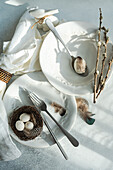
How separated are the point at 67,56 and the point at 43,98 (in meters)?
0.20

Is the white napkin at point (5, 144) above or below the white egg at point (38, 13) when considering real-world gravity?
below

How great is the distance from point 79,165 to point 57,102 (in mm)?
276

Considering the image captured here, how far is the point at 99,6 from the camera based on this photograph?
113cm

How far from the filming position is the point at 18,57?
100 centimetres

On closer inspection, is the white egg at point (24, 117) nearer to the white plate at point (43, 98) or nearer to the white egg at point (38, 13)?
the white plate at point (43, 98)

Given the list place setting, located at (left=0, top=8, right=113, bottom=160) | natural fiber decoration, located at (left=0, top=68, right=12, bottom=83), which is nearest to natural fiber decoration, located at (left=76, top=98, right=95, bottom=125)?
place setting, located at (left=0, top=8, right=113, bottom=160)

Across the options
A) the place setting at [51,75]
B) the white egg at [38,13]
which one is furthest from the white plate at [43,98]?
the white egg at [38,13]

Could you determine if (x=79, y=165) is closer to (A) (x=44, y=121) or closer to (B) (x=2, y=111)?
(A) (x=44, y=121)

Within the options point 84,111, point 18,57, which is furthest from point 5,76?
point 84,111

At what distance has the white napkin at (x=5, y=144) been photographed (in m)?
0.99

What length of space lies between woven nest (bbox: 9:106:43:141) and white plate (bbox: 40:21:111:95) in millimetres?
135

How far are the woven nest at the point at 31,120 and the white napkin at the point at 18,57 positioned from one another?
30 millimetres

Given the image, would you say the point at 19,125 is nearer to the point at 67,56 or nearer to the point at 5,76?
the point at 5,76

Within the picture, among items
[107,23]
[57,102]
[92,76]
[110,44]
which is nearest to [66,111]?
[57,102]
